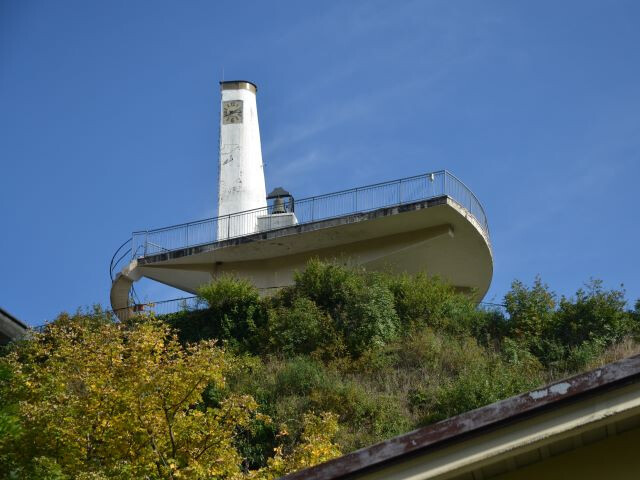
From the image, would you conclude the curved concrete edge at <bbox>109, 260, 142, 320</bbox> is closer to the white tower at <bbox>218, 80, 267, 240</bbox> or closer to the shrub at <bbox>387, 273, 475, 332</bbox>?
the white tower at <bbox>218, 80, 267, 240</bbox>

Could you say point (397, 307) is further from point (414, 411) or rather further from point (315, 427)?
point (315, 427)

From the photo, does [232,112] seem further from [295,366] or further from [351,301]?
[295,366]

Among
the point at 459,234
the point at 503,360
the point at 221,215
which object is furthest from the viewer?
the point at 221,215

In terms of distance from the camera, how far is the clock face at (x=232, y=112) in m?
43.9

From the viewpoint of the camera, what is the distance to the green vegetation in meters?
17.6

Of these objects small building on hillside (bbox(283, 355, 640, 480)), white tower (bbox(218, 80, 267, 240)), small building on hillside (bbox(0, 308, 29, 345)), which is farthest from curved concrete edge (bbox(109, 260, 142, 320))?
small building on hillside (bbox(283, 355, 640, 480))

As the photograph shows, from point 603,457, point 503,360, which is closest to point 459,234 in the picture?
point 503,360

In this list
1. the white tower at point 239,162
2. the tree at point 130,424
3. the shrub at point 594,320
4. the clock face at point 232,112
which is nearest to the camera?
the tree at point 130,424

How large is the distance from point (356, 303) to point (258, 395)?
513cm

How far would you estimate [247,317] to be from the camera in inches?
1325

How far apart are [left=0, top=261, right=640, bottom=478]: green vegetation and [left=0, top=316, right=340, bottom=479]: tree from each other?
0.03 metres

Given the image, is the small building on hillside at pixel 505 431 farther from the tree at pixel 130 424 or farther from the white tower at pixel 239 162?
the white tower at pixel 239 162

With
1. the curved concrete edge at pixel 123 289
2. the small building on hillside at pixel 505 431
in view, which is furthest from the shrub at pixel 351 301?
the small building on hillside at pixel 505 431

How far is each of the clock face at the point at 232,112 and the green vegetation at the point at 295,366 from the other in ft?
34.5
